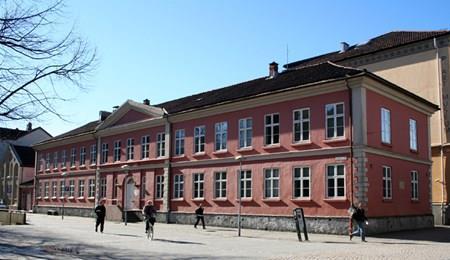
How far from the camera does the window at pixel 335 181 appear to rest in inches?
993

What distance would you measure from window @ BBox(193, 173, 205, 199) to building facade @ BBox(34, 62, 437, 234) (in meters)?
0.07

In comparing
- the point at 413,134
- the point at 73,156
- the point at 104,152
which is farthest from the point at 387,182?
the point at 73,156

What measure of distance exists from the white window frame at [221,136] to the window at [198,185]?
7.39 feet

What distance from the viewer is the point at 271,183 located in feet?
93.6

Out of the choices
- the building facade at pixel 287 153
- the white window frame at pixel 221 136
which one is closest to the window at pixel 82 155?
the building facade at pixel 287 153

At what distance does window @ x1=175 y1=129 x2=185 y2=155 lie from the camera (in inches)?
1388

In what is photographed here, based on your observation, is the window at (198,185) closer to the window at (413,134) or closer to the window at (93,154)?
the window at (413,134)

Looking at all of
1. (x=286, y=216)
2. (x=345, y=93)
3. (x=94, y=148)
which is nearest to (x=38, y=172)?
(x=94, y=148)

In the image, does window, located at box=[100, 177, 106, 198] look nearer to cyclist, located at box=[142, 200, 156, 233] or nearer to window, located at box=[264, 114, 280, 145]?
window, located at box=[264, 114, 280, 145]

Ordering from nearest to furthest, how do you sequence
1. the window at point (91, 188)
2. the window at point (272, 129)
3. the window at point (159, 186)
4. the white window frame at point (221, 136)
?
the window at point (272, 129)
the white window frame at point (221, 136)
the window at point (159, 186)
the window at point (91, 188)

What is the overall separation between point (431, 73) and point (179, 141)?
697 inches

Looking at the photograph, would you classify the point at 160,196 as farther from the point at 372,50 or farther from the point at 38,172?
the point at 38,172

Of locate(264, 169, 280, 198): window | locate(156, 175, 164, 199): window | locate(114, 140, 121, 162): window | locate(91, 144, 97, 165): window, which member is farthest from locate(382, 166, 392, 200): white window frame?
locate(91, 144, 97, 165): window

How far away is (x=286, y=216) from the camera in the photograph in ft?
88.9
